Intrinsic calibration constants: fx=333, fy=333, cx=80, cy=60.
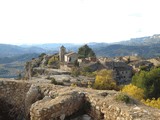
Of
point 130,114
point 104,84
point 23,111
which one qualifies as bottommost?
point 104,84

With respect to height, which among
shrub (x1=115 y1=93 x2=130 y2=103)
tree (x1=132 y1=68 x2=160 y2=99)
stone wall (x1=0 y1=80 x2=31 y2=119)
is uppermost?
shrub (x1=115 y1=93 x2=130 y2=103)

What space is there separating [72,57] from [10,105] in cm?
9378

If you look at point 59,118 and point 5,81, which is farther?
point 5,81

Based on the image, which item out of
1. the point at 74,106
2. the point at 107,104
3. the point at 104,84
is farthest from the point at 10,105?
the point at 104,84

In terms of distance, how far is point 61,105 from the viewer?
1029 centimetres

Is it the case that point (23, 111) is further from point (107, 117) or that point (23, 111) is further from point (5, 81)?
point (107, 117)

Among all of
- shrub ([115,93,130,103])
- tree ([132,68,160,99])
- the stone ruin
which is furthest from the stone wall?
tree ([132,68,160,99])

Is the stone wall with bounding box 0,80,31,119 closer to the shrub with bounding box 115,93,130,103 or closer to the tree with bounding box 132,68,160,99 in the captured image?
the shrub with bounding box 115,93,130,103

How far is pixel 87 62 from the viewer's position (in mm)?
98000

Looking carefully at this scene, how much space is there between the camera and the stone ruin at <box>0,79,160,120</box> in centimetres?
972

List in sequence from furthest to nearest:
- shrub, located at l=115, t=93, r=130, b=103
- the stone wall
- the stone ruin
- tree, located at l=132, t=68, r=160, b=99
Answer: tree, located at l=132, t=68, r=160, b=99 < the stone wall < shrub, located at l=115, t=93, r=130, b=103 < the stone ruin

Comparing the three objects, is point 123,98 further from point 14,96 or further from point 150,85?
point 150,85

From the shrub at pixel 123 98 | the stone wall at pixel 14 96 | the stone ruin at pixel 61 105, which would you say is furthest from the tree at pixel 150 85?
the shrub at pixel 123 98

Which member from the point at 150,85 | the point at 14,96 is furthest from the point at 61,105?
the point at 150,85
